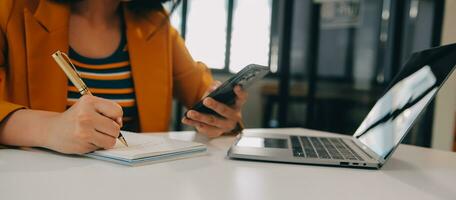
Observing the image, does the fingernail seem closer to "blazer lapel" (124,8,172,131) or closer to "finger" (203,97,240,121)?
"finger" (203,97,240,121)

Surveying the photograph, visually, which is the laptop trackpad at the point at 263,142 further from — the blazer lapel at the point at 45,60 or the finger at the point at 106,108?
the blazer lapel at the point at 45,60

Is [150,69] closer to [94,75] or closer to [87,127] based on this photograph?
[94,75]

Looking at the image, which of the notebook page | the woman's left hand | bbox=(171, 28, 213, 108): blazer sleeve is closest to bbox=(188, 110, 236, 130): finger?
the woman's left hand

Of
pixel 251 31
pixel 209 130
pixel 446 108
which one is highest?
pixel 251 31

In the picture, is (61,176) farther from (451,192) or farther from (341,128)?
(341,128)

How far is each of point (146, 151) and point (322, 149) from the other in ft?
1.05

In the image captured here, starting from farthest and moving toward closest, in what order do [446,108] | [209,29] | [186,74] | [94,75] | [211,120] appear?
1. [209,29]
2. [446,108]
3. [186,74]
4. [94,75]
5. [211,120]

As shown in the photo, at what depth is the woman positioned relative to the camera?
64cm

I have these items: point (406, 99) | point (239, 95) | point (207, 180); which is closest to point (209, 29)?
point (239, 95)

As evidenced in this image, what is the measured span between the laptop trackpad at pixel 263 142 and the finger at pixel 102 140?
23 centimetres

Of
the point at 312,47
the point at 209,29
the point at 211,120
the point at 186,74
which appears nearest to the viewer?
the point at 211,120

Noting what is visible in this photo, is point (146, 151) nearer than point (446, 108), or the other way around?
point (146, 151)

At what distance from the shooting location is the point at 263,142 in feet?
2.67

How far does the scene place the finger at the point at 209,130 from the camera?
35.9 inches
